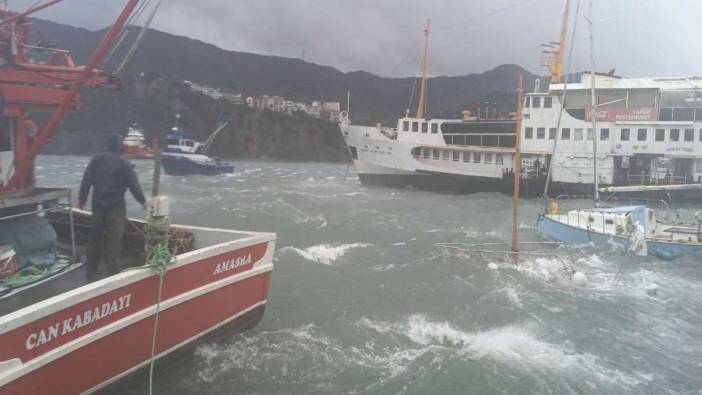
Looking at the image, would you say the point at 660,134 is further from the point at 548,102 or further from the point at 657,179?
the point at 548,102

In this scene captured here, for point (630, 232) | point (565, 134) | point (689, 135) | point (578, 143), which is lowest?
point (630, 232)

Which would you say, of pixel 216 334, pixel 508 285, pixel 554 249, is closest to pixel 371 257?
pixel 508 285

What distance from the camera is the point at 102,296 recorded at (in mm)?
4812

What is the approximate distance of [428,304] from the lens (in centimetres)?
993

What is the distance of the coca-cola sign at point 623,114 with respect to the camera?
29.2 m

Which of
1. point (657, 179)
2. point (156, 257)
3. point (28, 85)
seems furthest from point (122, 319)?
point (657, 179)

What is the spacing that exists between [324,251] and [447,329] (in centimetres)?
623

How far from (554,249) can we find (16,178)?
14.9 m

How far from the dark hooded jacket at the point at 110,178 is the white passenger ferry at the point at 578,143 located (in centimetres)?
2781

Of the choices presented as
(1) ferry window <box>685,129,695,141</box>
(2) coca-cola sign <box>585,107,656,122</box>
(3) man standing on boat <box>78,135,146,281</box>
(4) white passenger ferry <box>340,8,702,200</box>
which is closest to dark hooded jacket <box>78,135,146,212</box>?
(3) man standing on boat <box>78,135,146,281</box>

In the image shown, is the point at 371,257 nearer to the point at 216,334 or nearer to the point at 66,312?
the point at 216,334

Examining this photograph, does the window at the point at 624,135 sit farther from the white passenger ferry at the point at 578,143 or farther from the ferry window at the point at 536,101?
the ferry window at the point at 536,101

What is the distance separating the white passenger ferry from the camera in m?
28.6

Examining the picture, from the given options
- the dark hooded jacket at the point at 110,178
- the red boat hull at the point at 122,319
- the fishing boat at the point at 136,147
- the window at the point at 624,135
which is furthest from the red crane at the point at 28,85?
the fishing boat at the point at 136,147
